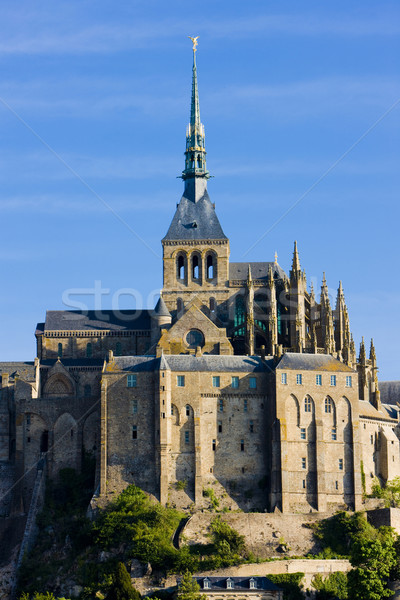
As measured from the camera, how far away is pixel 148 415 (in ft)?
413

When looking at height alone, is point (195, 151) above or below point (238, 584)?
above

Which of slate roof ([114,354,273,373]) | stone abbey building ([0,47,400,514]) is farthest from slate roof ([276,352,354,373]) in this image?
slate roof ([114,354,273,373])

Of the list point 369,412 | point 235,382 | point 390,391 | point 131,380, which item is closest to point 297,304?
point 369,412

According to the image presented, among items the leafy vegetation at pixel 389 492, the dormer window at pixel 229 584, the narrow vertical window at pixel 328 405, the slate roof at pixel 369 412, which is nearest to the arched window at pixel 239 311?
the slate roof at pixel 369 412

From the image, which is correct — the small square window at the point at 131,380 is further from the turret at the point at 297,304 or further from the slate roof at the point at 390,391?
the slate roof at the point at 390,391

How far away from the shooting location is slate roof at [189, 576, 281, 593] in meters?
113

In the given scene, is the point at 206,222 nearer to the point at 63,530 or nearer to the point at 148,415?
the point at 148,415

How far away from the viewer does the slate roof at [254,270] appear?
5679 inches

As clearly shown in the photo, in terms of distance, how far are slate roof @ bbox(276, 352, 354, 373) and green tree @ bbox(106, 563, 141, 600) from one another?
2440 centimetres

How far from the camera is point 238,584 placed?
114000mm

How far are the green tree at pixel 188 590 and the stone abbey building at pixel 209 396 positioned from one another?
1147cm

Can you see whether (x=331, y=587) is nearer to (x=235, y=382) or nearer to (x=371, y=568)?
(x=371, y=568)

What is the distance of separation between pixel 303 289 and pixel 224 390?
17163 millimetres

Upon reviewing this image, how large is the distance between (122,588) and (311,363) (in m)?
28.3
